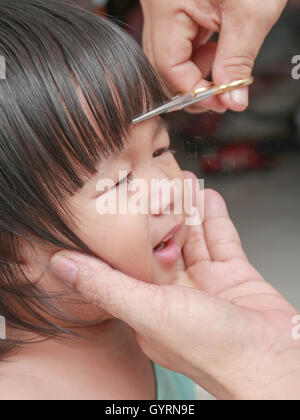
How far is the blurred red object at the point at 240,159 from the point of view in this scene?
248 cm

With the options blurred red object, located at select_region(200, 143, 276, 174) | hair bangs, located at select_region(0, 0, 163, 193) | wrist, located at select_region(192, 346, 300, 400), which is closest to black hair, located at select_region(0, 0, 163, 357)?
hair bangs, located at select_region(0, 0, 163, 193)

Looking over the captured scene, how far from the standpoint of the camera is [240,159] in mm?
2527

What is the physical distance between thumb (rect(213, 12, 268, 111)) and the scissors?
1 cm

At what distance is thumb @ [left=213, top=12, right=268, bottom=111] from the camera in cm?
81

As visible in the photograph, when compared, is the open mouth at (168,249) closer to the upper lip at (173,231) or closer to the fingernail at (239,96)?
the upper lip at (173,231)

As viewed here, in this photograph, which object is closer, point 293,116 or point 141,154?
point 141,154

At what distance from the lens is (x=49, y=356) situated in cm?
73

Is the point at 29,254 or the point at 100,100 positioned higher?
the point at 100,100

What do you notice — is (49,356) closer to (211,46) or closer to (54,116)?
(54,116)

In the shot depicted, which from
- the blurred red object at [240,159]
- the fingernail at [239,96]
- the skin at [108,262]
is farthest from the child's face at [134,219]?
the blurred red object at [240,159]

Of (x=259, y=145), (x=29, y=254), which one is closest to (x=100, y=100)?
(x=29, y=254)

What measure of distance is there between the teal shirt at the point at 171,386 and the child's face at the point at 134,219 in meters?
0.25

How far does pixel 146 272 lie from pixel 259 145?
207 cm

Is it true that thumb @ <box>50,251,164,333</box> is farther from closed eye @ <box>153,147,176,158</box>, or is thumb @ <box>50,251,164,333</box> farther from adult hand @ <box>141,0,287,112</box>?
adult hand @ <box>141,0,287,112</box>
